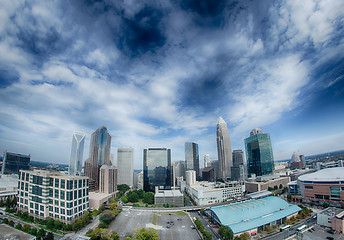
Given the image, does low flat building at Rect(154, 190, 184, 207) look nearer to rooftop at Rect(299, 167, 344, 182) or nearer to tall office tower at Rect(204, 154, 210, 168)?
rooftop at Rect(299, 167, 344, 182)

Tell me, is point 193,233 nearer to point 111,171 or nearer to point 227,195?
point 227,195

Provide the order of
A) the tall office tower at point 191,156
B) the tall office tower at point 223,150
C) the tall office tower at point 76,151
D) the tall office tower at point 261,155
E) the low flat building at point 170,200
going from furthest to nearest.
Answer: the tall office tower at point 191,156 → the tall office tower at point 223,150 → the tall office tower at point 261,155 → the tall office tower at point 76,151 → the low flat building at point 170,200

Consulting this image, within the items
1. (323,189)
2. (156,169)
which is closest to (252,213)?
(323,189)

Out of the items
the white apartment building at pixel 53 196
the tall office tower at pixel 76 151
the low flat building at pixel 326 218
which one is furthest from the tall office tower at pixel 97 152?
the low flat building at pixel 326 218

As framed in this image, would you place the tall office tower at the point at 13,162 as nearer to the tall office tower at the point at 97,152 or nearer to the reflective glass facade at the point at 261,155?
the tall office tower at the point at 97,152

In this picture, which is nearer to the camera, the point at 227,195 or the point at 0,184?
the point at 0,184

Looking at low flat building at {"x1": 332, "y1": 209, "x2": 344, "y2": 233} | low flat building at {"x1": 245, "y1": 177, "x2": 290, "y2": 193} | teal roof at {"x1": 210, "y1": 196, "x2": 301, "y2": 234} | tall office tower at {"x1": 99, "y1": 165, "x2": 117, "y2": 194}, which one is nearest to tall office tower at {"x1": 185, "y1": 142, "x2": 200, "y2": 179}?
low flat building at {"x1": 245, "y1": 177, "x2": 290, "y2": 193}

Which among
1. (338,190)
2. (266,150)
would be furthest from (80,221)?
(266,150)
